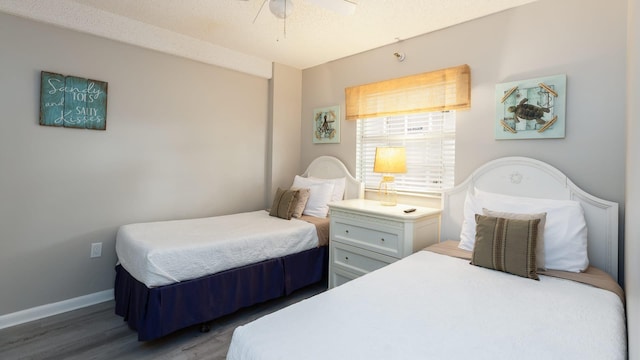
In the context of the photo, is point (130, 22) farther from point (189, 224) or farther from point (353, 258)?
point (353, 258)

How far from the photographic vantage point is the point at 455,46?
269cm

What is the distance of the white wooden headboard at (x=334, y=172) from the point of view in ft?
11.2

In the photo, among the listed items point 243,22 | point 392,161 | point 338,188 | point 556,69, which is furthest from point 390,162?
point 243,22

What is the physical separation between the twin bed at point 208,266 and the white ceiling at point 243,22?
171 cm

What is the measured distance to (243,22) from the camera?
108 inches

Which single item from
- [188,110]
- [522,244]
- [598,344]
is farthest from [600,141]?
[188,110]

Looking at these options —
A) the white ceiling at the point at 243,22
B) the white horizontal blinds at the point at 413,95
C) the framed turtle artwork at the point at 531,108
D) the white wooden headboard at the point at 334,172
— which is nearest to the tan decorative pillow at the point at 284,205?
the white wooden headboard at the point at 334,172

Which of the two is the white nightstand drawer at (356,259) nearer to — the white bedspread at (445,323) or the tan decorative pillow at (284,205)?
the tan decorative pillow at (284,205)

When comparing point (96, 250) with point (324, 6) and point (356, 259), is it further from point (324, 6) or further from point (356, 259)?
point (324, 6)

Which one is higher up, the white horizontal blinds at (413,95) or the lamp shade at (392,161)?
the white horizontal blinds at (413,95)

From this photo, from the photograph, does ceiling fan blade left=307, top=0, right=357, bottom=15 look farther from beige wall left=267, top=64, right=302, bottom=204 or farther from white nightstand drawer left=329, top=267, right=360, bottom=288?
white nightstand drawer left=329, top=267, right=360, bottom=288

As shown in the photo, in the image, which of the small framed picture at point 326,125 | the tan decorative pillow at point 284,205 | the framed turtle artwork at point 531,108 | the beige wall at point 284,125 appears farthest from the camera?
the beige wall at point 284,125

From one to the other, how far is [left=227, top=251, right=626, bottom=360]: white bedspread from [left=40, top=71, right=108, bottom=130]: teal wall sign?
241 centimetres

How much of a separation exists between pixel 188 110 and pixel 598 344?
340cm
